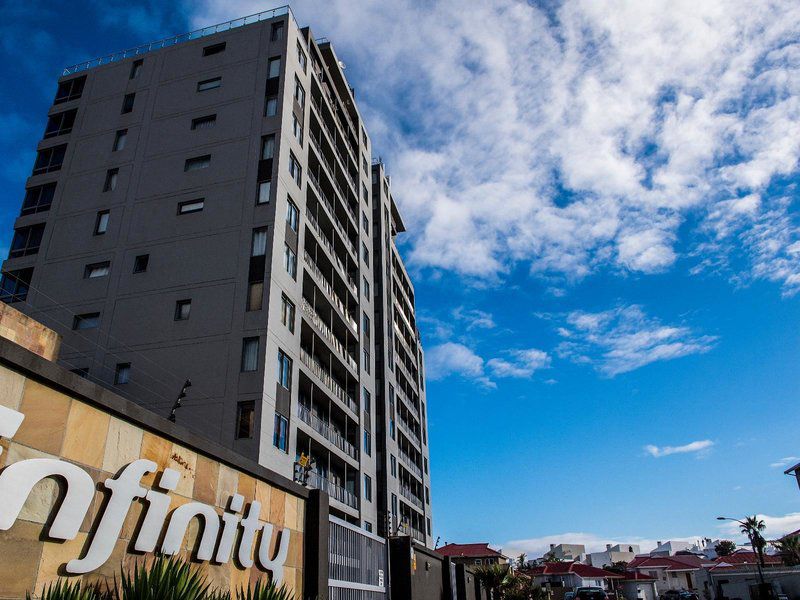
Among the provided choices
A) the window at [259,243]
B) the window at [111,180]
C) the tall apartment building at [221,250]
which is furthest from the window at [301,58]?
the window at [259,243]

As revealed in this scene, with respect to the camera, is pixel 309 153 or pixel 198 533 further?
pixel 309 153

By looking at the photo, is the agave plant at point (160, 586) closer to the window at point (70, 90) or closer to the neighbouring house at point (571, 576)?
the window at point (70, 90)

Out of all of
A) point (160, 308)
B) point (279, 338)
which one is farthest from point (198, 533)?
point (160, 308)

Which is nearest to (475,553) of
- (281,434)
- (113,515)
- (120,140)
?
(281,434)

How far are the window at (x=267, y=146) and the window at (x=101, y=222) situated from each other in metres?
10.2

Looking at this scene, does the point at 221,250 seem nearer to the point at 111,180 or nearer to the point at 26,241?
the point at 111,180

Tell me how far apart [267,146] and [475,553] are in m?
80.9

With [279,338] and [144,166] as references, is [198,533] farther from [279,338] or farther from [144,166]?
[144,166]

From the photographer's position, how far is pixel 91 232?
121 ft

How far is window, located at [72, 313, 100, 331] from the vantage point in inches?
1340

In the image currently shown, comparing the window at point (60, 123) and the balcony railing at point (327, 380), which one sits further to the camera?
the window at point (60, 123)

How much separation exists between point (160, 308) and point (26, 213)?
1429 cm

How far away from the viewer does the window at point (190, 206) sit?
35.7 metres

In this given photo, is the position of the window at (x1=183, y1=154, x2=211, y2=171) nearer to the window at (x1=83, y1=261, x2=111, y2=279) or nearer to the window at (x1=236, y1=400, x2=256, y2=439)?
the window at (x1=83, y1=261, x2=111, y2=279)
